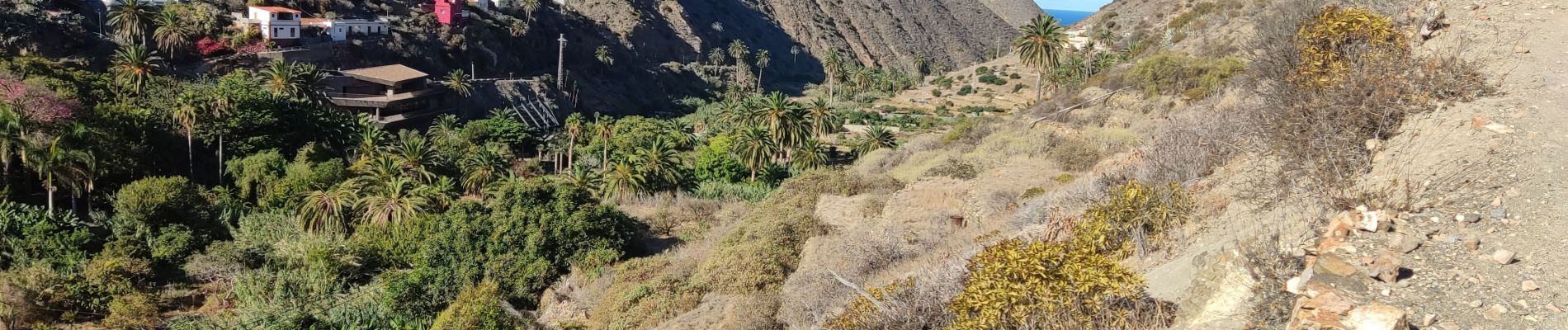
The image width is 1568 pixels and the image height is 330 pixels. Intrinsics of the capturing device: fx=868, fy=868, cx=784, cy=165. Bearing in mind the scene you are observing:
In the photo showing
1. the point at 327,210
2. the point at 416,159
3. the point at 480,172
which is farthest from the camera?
the point at 480,172

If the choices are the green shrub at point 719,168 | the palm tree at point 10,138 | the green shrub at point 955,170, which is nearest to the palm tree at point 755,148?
the green shrub at point 719,168

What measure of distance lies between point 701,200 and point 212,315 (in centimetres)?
1906

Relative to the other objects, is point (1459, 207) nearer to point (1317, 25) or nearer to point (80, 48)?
point (1317, 25)

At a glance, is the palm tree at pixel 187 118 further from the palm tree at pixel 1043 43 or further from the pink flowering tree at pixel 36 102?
the palm tree at pixel 1043 43

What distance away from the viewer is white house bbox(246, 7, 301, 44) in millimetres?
63656

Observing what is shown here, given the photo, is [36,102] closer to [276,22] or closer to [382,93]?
[382,93]

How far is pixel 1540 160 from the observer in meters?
10.3

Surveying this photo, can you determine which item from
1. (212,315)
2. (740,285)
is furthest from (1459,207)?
(212,315)

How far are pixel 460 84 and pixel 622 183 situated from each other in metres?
31.0

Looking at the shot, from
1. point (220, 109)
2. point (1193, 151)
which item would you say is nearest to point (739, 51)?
point (220, 109)

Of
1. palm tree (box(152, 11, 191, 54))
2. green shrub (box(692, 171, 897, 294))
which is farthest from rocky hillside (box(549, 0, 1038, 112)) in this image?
green shrub (box(692, 171, 897, 294))

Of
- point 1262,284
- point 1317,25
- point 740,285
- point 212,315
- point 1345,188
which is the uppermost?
point 1317,25

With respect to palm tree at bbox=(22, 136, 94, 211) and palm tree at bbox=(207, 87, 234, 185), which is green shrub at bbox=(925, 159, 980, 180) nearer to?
palm tree at bbox=(22, 136, 94, 211)

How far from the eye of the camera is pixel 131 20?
54.9m
